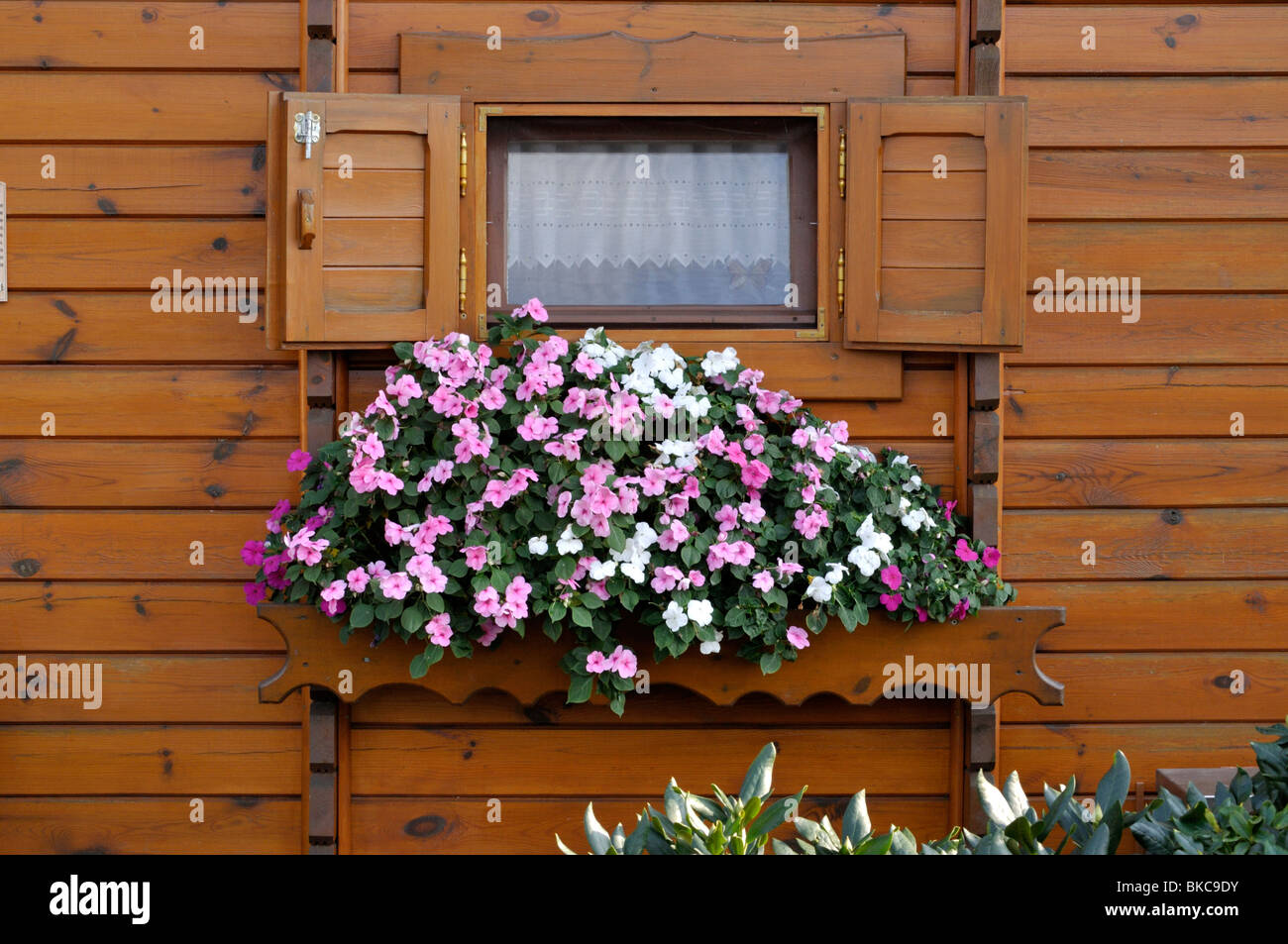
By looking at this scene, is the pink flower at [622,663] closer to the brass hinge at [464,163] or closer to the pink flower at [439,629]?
the pink flower at [439,629]

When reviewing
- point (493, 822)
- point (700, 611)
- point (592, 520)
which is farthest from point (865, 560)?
point (493, 822)

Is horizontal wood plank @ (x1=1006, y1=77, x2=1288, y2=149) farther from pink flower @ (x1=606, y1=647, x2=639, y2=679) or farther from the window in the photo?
pink flower @ (x1=606, y1=647, x2=639, y2=679)

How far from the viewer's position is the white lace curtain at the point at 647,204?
319 cm

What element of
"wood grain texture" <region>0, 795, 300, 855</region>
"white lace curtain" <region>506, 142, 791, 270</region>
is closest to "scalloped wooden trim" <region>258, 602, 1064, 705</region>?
"wood grain texture" <region>0, 795, 300, 855</region>

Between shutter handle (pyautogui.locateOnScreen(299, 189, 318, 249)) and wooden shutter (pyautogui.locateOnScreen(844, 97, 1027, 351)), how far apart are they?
1526mm

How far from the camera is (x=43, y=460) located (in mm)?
3131

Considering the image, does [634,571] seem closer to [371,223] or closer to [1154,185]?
[371,223]

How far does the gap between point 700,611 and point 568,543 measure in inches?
15.3

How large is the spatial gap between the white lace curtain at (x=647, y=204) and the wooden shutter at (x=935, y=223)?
0.28 metres

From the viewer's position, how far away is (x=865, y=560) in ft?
9.19

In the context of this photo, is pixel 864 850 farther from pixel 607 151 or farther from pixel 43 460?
pixel 43 460

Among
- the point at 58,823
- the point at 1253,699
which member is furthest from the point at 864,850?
the point at 58,823

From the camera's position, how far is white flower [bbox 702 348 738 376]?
2941 mm

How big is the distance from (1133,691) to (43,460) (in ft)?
11.1
